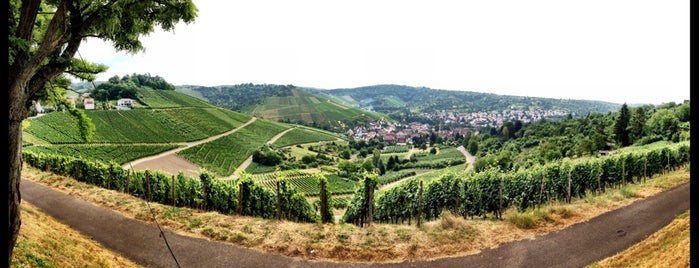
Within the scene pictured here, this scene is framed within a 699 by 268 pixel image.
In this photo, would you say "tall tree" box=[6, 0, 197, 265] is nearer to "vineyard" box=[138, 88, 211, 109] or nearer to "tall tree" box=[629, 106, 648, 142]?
"tall tree" box=[629, 106, 648, 142]

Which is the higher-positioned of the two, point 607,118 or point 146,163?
point 607,118

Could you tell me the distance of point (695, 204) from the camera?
6.18 feet

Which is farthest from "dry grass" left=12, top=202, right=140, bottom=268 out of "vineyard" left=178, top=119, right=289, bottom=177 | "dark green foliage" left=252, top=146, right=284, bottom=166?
"dark green foliage" left=252, top=146, right=284, bottom=166

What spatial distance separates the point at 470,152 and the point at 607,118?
46.4 m

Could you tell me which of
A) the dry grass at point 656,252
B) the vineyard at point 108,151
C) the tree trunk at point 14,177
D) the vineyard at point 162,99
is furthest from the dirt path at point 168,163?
the dry grass at point 656,252

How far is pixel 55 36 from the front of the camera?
595 centimetres

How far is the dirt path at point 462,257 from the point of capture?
399 inches

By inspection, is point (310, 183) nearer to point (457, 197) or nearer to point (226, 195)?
point (226, 195)

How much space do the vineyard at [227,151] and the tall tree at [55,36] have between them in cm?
6643

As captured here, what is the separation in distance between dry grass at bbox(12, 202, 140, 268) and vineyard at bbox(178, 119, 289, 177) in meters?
61.3

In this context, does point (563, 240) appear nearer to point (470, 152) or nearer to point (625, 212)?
point (625, 212)

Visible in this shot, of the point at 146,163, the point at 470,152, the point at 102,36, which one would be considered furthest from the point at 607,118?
the point at 102,36

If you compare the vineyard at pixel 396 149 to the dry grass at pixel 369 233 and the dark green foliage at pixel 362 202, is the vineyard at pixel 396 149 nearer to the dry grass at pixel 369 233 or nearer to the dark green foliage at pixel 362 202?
the dark green foliage at pixel 362 202

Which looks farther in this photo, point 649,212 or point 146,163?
point 146,163
